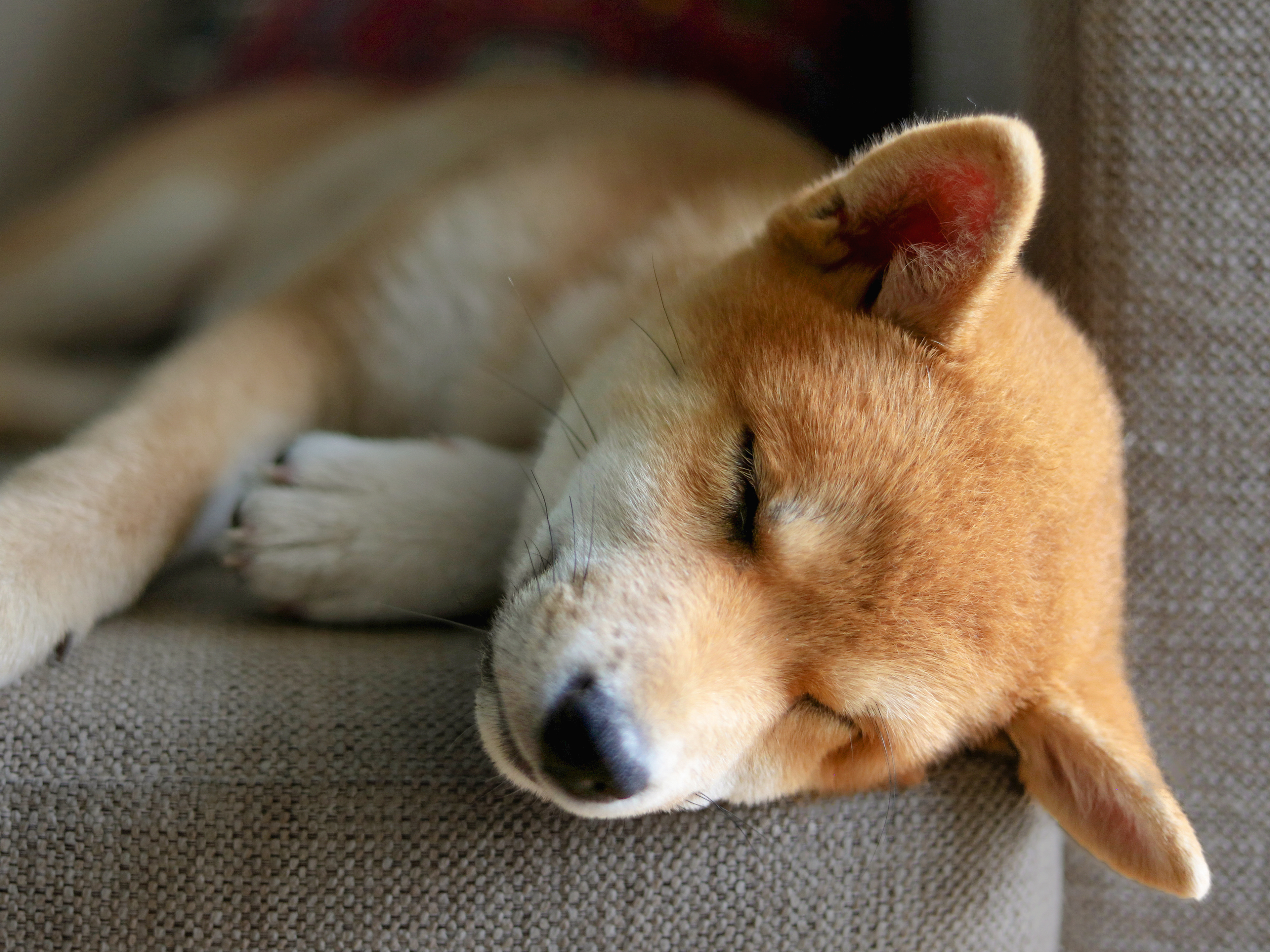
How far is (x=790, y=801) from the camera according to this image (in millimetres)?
1161

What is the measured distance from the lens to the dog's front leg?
1.15 m

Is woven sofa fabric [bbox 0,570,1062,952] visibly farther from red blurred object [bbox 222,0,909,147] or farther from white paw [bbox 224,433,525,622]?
red blurred object [bbox 222,0,909,147]

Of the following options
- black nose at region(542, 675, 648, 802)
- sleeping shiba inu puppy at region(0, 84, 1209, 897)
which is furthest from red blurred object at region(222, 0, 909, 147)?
black nose at region(542, 675, 648, 802)

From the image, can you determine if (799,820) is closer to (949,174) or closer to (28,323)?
(949,174)

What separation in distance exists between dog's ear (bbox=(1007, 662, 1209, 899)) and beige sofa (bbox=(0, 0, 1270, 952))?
0.05m

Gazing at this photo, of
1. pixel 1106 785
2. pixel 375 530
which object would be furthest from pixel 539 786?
pixel 1106 785

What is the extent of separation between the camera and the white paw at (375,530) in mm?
1313

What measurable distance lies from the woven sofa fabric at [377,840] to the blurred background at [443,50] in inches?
62.9

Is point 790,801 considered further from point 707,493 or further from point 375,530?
point 375,530

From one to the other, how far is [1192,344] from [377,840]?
124 centimetres

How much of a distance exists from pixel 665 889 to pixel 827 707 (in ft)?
0.91

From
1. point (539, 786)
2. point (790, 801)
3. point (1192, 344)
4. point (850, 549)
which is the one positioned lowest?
point (790, 801)

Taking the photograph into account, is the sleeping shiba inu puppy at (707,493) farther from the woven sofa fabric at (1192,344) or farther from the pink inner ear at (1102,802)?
the woven sofa fabric at (1192,344)

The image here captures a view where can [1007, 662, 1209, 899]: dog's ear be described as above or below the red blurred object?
below
